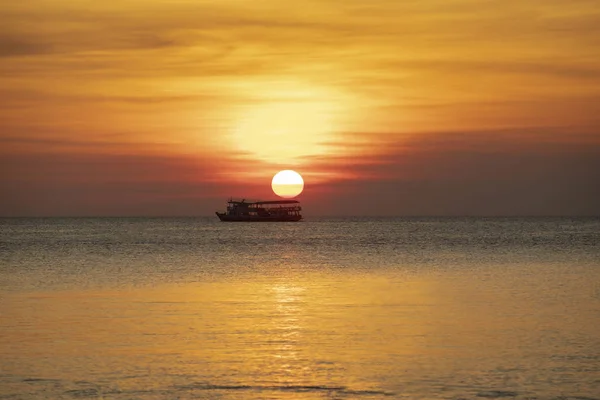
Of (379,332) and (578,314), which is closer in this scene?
(379,332)

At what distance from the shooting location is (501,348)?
29.6 m

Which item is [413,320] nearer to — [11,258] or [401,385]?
[401,385]

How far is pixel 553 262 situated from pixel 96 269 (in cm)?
3844

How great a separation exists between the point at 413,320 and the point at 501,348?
7.37 m

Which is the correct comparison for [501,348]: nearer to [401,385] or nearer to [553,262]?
[401,385]

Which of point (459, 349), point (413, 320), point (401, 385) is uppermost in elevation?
point (413, 320)

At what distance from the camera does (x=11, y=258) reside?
90062mm

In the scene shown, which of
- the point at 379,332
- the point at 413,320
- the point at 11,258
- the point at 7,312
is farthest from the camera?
the point at 11,258

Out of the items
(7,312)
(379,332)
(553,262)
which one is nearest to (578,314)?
(379,332)

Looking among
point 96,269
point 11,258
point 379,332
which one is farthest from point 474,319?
point 11,258

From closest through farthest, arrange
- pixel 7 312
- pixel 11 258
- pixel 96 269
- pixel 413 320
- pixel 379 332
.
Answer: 1. pixel 379 332
2. pixel 413 320
3. pixel 7 312
4. pixel 96 269
5. pixel 11 258

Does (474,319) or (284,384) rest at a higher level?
(474,319)

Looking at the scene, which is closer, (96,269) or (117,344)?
(117,344)

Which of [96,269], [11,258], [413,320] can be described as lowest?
[413,320]
